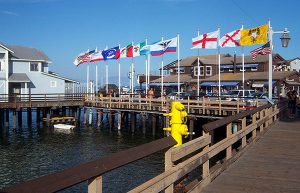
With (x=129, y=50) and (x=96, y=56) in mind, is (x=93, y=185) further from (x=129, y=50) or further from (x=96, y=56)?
(x=96, y=56)

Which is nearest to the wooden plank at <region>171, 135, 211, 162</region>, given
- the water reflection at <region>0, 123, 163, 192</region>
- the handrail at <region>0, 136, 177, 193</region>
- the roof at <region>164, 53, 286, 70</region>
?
the handrail at <region>0, 136, 177, 193</region>

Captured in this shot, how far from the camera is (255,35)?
2764cm

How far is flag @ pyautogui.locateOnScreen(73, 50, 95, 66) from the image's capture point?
45731 mm

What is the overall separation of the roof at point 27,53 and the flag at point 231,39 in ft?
93.6

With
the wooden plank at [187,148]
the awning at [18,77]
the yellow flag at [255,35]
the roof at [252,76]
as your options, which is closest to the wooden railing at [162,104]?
the yellow flag at [255,35]

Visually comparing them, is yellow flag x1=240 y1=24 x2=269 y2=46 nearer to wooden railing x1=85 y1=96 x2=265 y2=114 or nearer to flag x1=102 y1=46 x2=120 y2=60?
wooden railing x1=85 y1=96 x2=265 y2=114

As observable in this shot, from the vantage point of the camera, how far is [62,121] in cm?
4344

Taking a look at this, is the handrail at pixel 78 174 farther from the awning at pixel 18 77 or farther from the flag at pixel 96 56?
the awning at pixel 18 77

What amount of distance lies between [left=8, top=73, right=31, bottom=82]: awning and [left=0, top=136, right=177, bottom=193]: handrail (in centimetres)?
4477

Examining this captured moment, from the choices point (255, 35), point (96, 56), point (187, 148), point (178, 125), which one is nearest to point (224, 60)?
point (96, 56)

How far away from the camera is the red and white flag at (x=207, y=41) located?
32.4 m

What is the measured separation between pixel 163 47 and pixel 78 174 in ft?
108

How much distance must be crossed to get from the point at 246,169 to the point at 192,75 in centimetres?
5671

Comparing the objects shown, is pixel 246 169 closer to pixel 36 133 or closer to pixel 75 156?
pixel 75 156
